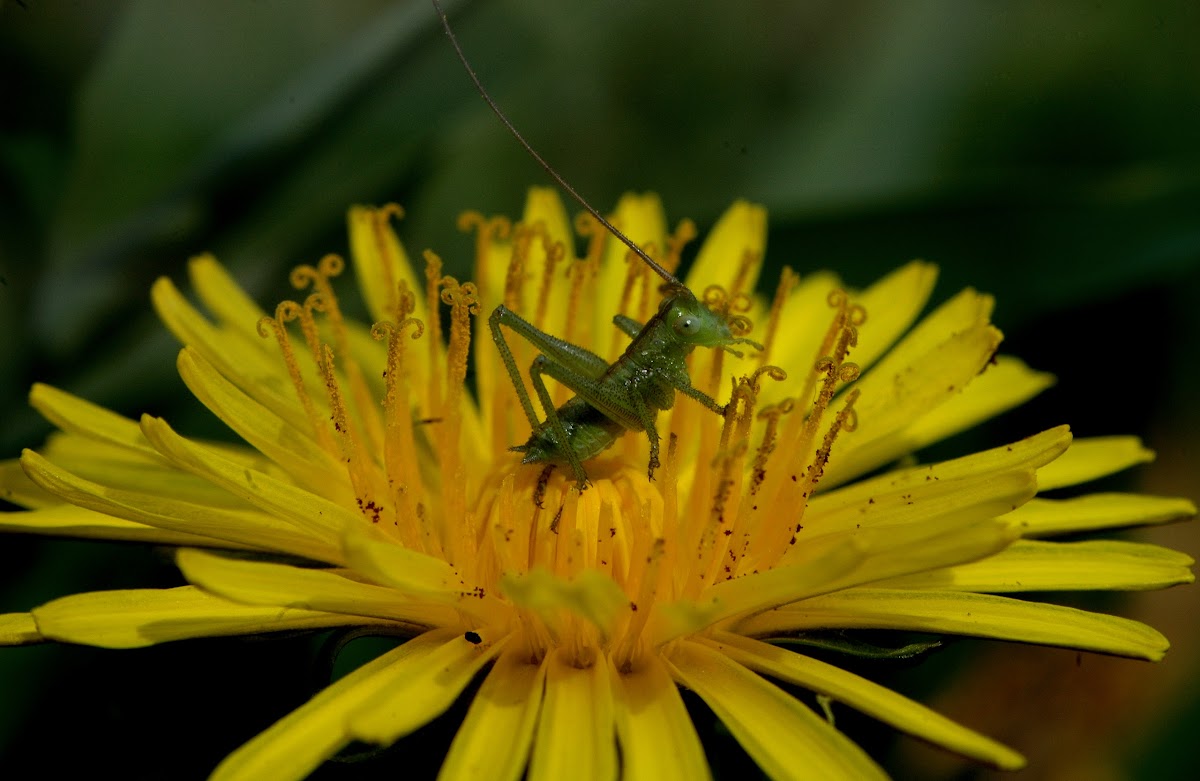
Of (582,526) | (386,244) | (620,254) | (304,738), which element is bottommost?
(304,738)

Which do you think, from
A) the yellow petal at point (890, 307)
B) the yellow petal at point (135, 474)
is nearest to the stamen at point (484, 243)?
the yellow petal at point (135, 474)

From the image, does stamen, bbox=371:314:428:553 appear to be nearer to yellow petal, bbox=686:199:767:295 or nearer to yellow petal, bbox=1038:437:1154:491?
yellow petal, bbox=686:199:767:295

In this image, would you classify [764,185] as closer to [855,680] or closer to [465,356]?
[465,356]

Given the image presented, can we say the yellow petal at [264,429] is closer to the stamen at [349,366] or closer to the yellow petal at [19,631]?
the stamen at [349,366]

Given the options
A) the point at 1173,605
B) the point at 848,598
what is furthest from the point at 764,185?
the point at 848,598

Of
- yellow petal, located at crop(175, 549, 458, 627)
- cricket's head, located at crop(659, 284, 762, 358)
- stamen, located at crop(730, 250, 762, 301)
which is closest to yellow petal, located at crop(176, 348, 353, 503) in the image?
yellow petal, located at crop(175, 549, 458, 627)

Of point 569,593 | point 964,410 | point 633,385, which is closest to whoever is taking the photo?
point 569,593

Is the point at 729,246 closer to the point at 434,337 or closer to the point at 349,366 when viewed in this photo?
the point at 434,337

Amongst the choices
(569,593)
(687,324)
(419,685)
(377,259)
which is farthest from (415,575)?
(377,259)
